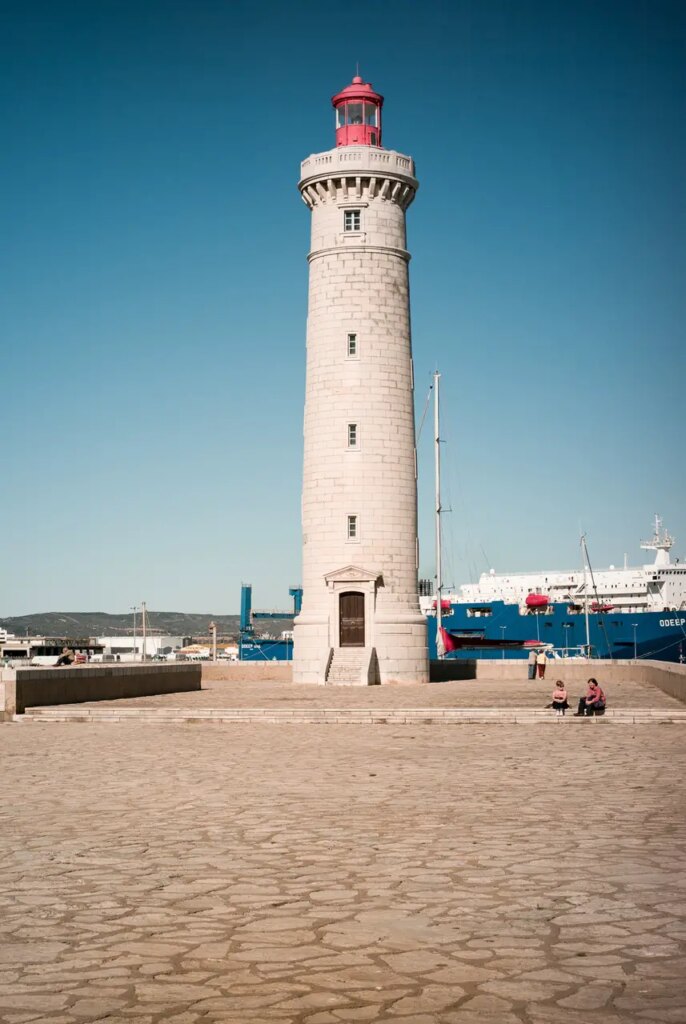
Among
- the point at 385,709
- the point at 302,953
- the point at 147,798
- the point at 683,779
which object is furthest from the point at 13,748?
the point at 302,953

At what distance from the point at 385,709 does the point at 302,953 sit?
16.5m

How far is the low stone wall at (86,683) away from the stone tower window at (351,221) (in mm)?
15098

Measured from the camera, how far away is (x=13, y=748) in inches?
644

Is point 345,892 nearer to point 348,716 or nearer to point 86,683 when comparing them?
point 348,716

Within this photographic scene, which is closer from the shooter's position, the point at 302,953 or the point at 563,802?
the point at 302,953

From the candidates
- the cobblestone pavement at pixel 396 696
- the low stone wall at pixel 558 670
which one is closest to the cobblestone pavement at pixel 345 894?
the cobblestone pavement at pixel 396 696

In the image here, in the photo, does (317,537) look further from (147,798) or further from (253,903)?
(253,903)

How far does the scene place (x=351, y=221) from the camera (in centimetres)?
3666

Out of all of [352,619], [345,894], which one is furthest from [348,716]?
[345,894]

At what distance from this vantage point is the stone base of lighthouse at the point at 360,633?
35.1 m

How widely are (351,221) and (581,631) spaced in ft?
160

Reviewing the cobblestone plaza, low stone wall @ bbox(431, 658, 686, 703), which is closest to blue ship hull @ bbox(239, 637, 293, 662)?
low stone wall @ bbox(431, 658, 686, 703)

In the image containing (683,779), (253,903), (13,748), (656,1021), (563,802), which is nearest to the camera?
(656,1021)

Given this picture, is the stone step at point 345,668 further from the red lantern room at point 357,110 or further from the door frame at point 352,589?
the red lantern room at point 357,110
